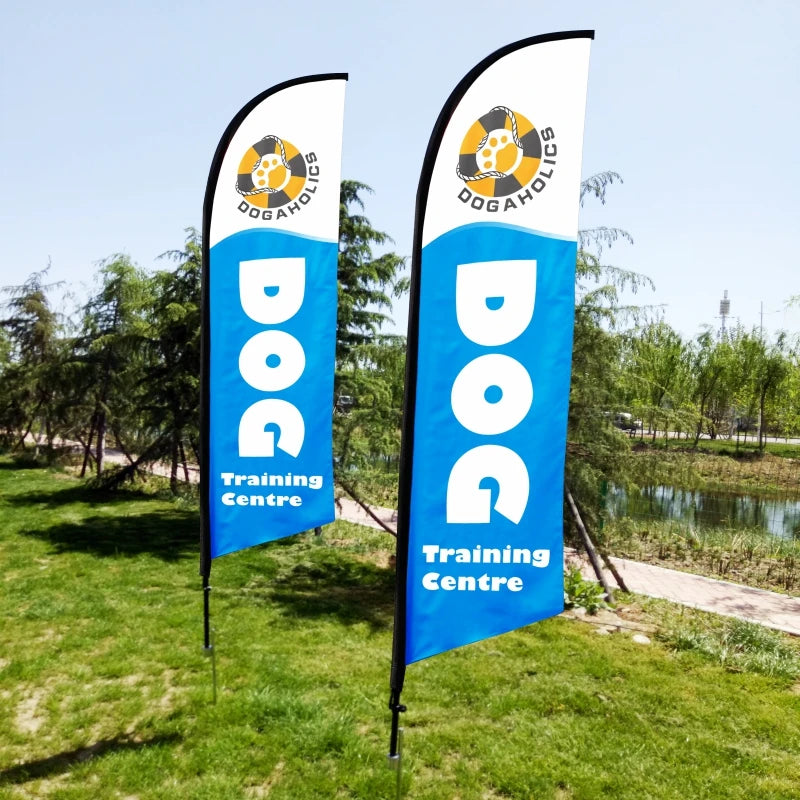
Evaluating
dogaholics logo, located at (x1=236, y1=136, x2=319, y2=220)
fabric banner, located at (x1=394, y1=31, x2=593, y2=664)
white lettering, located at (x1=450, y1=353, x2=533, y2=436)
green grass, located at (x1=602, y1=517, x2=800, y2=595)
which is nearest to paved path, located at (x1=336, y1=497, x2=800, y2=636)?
green grass, located at (x1=602, y1=517, x2=800, y2=595)

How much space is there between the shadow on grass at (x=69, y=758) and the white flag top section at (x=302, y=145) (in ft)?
14.8

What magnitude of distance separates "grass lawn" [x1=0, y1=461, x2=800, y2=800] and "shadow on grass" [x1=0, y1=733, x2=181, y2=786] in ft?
0.06

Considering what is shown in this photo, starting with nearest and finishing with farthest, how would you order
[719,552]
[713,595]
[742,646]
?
1. [742,646]
2. [713,595]
3. [719,552]

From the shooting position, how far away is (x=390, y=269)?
43.1ft

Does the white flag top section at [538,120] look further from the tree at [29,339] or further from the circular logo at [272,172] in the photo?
the tree at [29,339]

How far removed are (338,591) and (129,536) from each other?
5519 mm

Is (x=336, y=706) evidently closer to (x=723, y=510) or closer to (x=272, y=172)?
(x=272, y=172)

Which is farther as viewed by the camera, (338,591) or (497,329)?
(338,591)

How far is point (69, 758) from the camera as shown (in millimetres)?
4988

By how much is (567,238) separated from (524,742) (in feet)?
14.0

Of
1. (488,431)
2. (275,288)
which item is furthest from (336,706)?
(275,288)

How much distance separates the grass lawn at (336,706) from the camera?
4.80 metres

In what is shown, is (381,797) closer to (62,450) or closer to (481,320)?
(481,320)

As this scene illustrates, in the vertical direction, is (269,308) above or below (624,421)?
above
